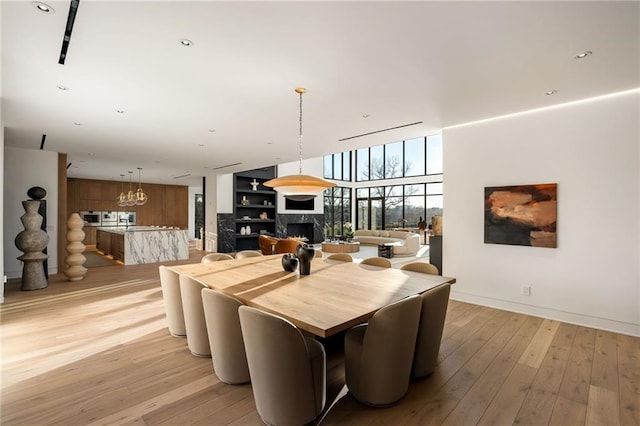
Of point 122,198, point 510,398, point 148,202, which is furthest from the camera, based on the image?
point 148,202

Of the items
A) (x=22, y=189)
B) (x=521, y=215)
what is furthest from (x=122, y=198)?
(x=521, y=215)

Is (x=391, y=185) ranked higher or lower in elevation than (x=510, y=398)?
higher

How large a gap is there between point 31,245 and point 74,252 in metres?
0.76

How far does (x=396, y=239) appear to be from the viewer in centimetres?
1161

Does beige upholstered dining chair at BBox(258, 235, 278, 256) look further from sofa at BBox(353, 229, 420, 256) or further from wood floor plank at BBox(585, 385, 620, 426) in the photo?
wood floor plank at BBox(585, 385, 620, 426)

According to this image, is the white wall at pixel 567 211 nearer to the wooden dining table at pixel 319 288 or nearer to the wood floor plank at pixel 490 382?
the wood floor plank at pixel 490 382

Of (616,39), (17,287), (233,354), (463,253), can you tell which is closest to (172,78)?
(233,354)

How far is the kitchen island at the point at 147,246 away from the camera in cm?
748

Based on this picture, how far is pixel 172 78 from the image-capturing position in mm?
2900

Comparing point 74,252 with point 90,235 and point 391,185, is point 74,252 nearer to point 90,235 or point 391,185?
point 90,235

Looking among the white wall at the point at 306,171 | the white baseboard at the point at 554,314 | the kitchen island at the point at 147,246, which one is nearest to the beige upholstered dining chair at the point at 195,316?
the white baseboard at the point at 554,314

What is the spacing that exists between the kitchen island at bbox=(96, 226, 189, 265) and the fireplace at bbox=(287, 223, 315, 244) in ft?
14.9

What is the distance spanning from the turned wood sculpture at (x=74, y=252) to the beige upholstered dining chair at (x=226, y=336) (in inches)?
193

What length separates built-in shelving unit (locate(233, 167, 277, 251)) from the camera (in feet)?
33.9
